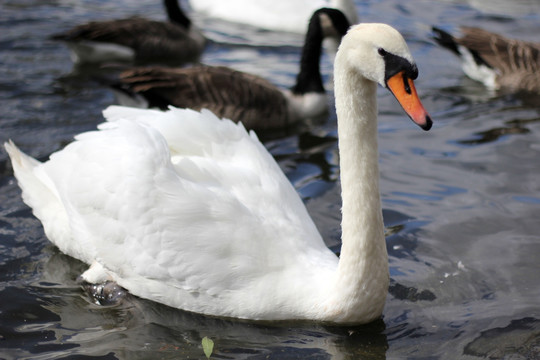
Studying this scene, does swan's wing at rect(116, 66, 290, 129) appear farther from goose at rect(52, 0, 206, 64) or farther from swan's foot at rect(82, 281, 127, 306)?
swan's foot at rect(82, 281, 127, 306)

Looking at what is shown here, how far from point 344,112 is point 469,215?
2293mm

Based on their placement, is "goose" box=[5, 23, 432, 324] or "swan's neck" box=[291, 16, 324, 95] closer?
"goose" box=[5, 23, 432, 324]

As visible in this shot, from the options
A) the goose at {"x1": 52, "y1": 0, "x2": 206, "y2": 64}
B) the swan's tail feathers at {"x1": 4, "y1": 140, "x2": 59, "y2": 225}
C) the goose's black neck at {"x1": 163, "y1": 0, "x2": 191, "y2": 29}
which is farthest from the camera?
the goose's black neck at {"x1": 163, "y1": 0, "x2": 191, "y2": 29}

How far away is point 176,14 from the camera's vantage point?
11688 mm

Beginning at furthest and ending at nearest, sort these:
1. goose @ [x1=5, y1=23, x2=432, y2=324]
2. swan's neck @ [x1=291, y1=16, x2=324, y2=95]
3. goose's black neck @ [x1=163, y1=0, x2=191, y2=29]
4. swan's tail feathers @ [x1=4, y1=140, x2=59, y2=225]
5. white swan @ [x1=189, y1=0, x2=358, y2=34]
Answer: white swan @ [x1=189, y1=0, x2=358, y2=34], goose's black neck @ [x1=163, y1=0, x2=191, y2=29], swan's neck @ [x1=291, y1=16, x2=324, y2=95], swan's tail feathers @ [x1=4, y1=140, x2=59, y2=225], goose @ [x1=5, y1=23, x2=432, y2=324]

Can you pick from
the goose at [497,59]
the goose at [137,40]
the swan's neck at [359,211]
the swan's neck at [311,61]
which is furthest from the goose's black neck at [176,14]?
the swan's neck at [359,211]

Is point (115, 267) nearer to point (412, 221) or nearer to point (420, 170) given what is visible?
point (412, 221)

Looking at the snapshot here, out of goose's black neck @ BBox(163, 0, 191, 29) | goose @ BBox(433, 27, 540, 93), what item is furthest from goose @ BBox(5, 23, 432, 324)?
goose's black neck @ BBox(163, 0, 191, 29)

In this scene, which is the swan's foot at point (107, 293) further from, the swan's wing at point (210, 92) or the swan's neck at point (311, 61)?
the swan's neck at point (311, 61)

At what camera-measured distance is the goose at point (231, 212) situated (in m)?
4.61

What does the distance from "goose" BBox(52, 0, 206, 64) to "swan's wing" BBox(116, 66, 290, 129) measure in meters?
2.03

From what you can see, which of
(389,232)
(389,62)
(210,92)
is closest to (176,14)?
(210,92)

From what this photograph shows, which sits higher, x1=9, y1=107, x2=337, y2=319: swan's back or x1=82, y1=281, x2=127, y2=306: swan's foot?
x1=9, y1=107, x2=337, y2=319: swan's back

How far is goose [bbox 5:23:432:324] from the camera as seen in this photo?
461 cm
